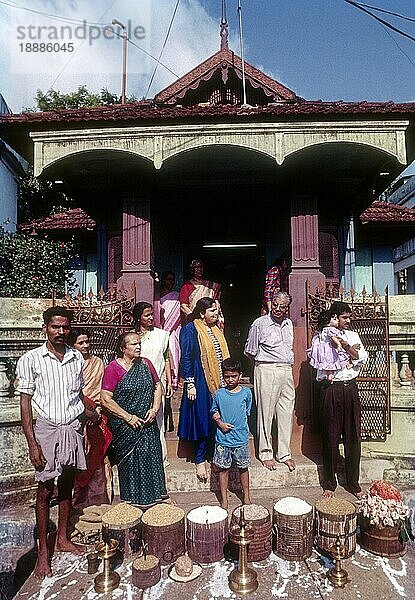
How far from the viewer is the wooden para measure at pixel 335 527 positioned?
3.39m

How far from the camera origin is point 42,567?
10.6 feet

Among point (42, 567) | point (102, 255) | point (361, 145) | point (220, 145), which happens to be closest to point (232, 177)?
point (220, 145)

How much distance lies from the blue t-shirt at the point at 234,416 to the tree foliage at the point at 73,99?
13.0m

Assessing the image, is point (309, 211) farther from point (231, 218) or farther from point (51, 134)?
point (51, 134)

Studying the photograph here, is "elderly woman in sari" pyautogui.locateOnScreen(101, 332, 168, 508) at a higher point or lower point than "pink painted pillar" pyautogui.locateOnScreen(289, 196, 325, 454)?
lower

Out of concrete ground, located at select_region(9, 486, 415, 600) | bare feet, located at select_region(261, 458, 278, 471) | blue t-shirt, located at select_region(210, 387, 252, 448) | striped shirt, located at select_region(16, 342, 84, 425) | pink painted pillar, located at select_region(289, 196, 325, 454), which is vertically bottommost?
concrete ground, located at select_region(9, 486, 415, 600)

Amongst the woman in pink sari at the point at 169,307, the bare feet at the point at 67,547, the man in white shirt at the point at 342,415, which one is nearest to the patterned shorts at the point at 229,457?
the man in white shirt at the point at 342,415

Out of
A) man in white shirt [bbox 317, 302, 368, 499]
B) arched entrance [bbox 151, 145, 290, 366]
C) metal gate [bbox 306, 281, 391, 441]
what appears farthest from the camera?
arched entrance [bbox 151, 145, 290, 366]

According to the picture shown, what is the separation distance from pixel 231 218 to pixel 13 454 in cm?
518

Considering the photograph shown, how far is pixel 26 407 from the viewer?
330 cm

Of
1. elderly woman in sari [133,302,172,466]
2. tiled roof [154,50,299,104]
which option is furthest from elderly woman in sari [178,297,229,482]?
tiled roof [154,50,299,104]

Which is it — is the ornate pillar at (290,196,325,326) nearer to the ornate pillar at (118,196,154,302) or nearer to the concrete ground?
the ornate pillar at (118,196,154,302)

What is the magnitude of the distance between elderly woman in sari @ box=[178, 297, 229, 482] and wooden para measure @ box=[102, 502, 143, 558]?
1.14 meters

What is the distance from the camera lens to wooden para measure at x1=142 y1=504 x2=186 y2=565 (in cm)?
330
